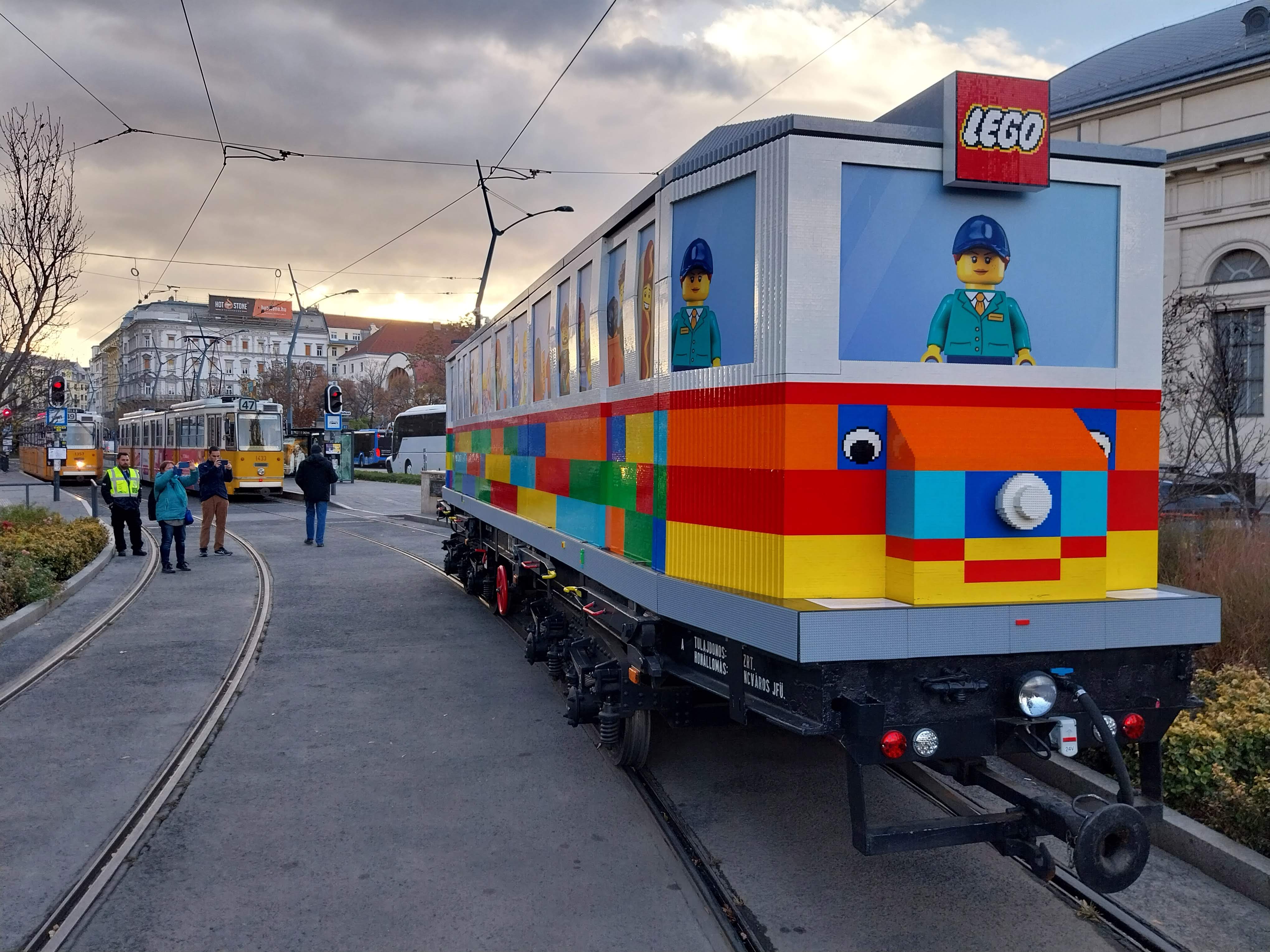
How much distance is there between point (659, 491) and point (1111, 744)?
2169 millimetres

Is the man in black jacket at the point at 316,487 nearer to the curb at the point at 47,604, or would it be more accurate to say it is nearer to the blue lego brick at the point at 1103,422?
the curb at the point at 47,604

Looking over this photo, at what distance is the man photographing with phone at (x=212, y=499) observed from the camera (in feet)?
51.9

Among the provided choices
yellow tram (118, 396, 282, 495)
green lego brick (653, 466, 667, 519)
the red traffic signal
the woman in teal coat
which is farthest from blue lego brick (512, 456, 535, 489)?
yellow tram (118, 396, 282, 495)

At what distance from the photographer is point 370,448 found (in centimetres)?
6181

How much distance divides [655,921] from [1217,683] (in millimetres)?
3762

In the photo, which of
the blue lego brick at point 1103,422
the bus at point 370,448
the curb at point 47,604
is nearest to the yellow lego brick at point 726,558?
the blue lego brick at point 1103,422

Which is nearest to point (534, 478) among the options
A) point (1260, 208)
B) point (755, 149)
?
point (755, 149)

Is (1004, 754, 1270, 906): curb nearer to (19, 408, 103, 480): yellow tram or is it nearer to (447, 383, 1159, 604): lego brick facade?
(447, 383, 1159, 604): lego brick facade

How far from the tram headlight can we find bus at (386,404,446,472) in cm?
4392

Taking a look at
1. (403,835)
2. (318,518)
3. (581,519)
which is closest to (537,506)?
(581,519)

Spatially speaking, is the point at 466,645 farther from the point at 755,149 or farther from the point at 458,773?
the point at 755,149

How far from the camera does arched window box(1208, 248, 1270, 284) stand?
1014 inches

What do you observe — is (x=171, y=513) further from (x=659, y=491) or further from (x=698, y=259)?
(x=698, y=259)

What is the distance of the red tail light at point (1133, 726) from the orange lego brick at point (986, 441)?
101cm
